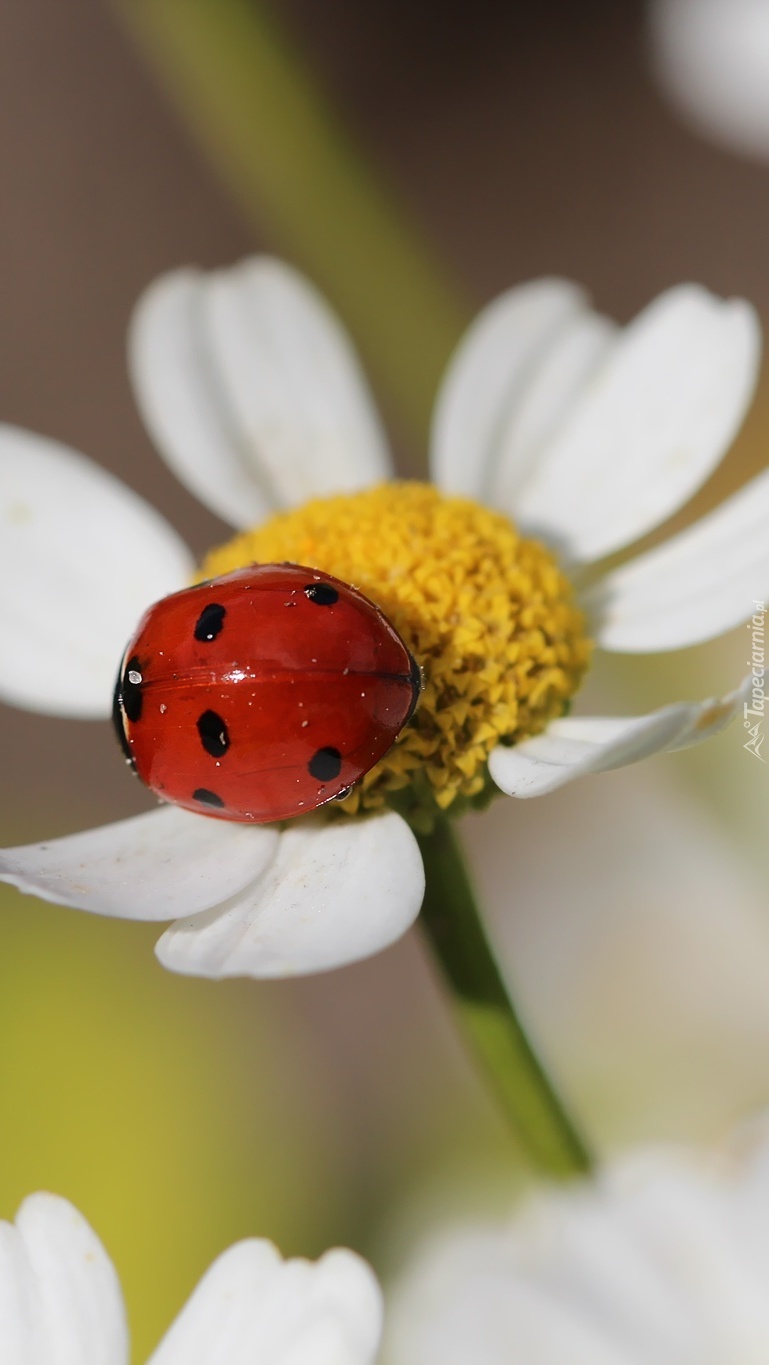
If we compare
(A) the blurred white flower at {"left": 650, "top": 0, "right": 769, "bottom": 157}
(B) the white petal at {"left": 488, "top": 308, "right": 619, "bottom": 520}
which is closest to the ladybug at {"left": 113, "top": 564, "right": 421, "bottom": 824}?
(B) the white petal at {"left": 488, "top": 308, "right": 619, "bottom": 520}

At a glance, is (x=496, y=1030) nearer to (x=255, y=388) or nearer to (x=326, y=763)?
(x=326, y=763)

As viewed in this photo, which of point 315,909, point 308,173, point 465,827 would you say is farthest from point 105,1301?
point 465,827

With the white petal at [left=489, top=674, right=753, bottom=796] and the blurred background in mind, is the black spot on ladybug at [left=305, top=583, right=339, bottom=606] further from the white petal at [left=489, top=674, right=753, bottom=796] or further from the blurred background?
the blurred background

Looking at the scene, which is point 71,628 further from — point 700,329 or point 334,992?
point 334,992

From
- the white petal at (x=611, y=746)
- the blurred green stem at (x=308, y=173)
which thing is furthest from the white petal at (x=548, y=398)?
the white petal at (x=611, y=746)

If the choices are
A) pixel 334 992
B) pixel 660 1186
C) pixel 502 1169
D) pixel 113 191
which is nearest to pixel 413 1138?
pixel 502 1169
